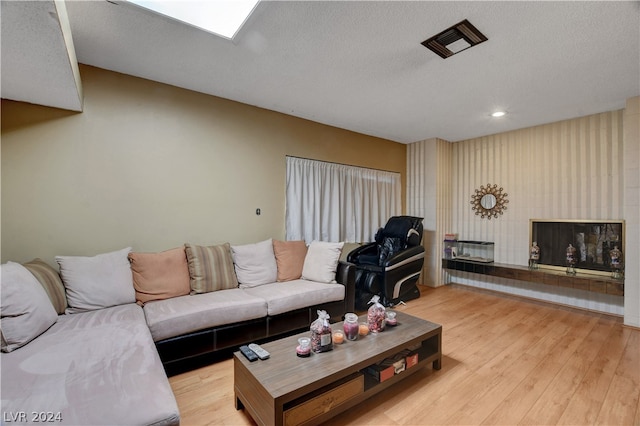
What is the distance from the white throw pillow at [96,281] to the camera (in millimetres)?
2164

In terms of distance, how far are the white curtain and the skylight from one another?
6.38 feet

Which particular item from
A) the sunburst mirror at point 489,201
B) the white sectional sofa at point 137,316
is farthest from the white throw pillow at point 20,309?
the sunburst mirror at point 489,201

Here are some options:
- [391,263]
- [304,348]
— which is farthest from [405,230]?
[304,348]

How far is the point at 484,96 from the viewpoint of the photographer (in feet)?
10.3

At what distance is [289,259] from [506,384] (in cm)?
217

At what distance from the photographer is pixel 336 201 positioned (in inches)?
167

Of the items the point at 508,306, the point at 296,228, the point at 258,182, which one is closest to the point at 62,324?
the point at 258,182

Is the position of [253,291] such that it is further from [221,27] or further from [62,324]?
[221,27]

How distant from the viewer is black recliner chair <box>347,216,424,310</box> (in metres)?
3.64

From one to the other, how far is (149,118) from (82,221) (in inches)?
43.9

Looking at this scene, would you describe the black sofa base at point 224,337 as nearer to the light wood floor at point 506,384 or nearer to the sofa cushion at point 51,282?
the light wood floor at point 506,384

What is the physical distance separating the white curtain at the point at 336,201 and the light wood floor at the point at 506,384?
1870 millimetres

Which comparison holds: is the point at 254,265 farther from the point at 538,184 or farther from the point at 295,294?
the point at 538,184

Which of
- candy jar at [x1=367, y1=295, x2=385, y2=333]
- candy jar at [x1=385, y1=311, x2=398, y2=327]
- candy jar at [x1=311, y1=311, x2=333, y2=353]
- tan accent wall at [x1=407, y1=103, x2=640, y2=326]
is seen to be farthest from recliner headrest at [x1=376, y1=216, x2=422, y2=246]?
candy jar at [x1=311, y1=311, x2=333, y2=353]
